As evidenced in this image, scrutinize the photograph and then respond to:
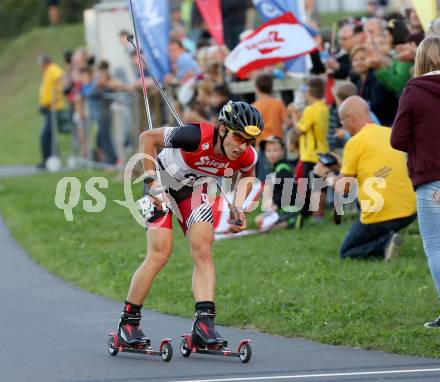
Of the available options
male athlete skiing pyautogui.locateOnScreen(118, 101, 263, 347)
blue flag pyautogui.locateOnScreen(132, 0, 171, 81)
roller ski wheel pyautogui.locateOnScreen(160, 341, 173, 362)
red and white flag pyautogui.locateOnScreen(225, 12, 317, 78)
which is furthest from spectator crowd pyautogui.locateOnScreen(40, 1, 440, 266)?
roller ski wheel pyautogui.locateOnScreen(160, 341, 173, 362)

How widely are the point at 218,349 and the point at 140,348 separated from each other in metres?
0.58

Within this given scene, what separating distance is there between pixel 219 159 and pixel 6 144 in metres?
30.0

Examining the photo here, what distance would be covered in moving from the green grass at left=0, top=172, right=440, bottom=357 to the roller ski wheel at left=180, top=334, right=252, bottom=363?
950 mm

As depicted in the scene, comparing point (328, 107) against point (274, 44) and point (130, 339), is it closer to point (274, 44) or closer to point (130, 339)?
point (274, 44)

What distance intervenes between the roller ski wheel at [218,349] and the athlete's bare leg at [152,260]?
458mm

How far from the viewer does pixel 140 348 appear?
8867 millimetres

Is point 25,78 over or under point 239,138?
under

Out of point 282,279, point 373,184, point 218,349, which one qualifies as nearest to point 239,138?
point 218,349

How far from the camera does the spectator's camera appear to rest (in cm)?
1338

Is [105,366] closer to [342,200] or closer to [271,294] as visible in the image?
[271,294]

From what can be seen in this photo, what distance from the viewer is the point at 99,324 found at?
1037 cm

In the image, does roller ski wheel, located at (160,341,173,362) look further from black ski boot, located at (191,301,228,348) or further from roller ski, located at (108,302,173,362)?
black ski boot, located at (191,301,228,348)

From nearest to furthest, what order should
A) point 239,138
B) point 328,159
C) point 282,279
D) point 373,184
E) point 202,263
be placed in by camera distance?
point 239,138 → point 202,263 → point 282,279 → point 373,184 → point 328,159

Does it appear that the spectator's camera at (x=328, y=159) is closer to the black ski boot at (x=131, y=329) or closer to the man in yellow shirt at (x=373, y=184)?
→ the man in yellow shirt at (x=373, y=184)
